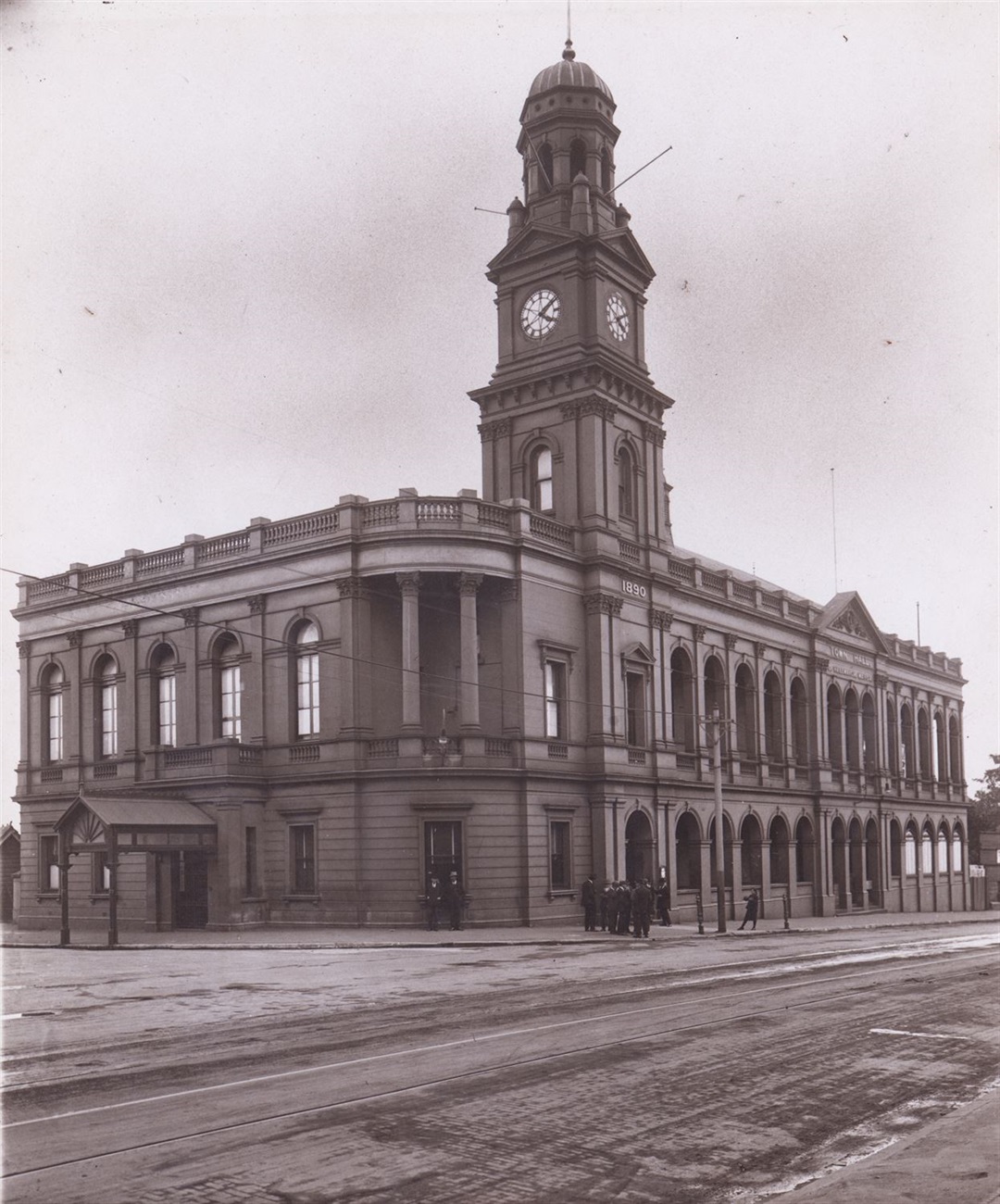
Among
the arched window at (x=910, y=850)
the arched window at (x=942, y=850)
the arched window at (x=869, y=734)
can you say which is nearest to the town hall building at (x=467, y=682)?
the arched window at (x=869, y=734)

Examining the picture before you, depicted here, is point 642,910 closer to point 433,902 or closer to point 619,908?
point 619,908

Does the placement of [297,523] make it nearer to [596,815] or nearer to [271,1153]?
[596,815]

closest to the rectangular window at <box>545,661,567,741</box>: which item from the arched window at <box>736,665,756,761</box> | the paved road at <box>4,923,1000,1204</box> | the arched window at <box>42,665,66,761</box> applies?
the arched window at <box>736,665,756,761</box>

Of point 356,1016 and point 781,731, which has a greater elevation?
point 781,731

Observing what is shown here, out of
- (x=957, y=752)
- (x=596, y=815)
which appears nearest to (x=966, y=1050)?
(x=596, y=815)

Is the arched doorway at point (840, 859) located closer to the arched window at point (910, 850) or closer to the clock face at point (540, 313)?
the arched window at point (910, 850)

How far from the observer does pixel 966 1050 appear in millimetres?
14258

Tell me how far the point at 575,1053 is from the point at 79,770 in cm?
3530

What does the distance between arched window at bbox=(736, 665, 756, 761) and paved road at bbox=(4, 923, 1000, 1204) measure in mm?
29983

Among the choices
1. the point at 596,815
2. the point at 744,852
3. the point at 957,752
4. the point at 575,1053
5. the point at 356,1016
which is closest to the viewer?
the point at 575,1053

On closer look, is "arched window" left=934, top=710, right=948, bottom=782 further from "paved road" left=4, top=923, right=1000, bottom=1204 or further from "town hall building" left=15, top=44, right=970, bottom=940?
"paved road" left=4, top=923, right=1000, bottom=1204

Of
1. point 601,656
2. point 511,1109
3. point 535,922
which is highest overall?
point 601,656

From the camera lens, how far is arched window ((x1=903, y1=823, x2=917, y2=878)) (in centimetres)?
6759

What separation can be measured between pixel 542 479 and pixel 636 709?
8.55 meters
